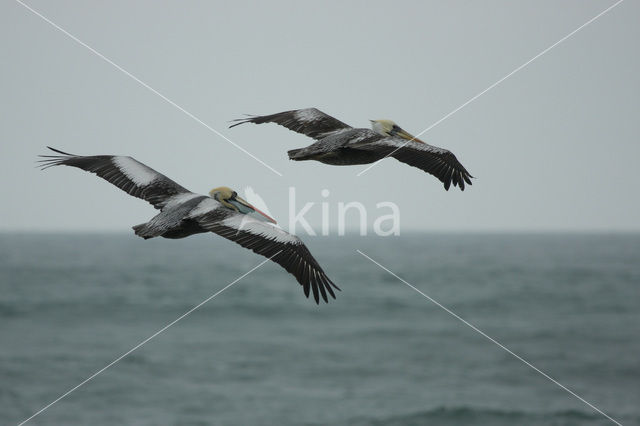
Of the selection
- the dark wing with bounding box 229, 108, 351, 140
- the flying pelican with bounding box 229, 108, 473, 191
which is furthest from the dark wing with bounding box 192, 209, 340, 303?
the dark wing with bounding box 229, 108, 351, 140

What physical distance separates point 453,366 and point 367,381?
7211mm

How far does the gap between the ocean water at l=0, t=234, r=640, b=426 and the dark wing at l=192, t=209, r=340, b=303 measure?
33997mm

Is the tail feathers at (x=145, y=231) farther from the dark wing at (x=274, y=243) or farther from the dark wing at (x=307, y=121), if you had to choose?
the dark wing at (x=307, y=121)

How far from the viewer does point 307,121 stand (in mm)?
11000

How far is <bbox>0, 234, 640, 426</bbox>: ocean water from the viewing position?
142 ft

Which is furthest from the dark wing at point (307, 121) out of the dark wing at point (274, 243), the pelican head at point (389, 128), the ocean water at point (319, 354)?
the ocean water at point (319, 354)

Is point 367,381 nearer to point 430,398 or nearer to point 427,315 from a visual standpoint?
point 430,398

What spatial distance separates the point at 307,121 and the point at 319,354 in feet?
156

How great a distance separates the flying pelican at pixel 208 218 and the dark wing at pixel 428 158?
4.93 ft

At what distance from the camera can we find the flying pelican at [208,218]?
7.79 m

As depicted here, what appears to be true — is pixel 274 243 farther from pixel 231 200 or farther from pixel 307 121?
pixel 307 121

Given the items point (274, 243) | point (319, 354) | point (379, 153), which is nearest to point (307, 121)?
point (379, 153)

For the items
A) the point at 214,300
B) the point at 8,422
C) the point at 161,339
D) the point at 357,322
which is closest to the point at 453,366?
the point at 357,322

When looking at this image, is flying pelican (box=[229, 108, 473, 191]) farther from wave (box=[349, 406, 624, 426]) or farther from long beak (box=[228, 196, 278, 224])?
wave (box=[349, 406, 624, 426])
